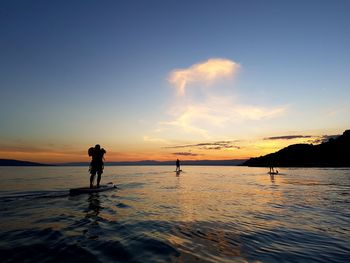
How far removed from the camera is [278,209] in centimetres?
1606

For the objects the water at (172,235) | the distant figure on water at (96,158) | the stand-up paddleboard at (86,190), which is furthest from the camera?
the distant figure on water at (96,158)

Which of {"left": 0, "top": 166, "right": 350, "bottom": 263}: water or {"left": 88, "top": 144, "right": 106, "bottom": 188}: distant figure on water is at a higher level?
{"left": 88, "top": 144, "right": 106, "bottom": 188}: distant figure on water

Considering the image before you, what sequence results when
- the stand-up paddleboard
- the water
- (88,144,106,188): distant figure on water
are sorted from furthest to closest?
(88,144,106,188): distant figure on water, the stand-up paddleboard, the water

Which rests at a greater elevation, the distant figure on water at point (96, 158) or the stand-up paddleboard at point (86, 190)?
the distant figure on water at point (96, 158)

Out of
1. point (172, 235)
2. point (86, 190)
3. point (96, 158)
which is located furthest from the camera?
point (96, 158)

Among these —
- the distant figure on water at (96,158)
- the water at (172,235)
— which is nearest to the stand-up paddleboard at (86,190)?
the distant figure on water at (96,158)

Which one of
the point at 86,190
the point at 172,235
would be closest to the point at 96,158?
the point at 86,190

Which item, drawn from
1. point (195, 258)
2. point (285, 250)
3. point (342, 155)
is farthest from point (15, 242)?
point (342, 155)

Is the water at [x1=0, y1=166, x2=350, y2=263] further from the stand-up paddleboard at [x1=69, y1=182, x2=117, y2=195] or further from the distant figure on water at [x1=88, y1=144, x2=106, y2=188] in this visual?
the distant figure on water at [x1=88, y1=144, x2=106, y2=188]

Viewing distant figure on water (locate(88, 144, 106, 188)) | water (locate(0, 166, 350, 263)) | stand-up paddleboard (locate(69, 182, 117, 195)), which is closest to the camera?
water (locate(0, 166, 350, 263))

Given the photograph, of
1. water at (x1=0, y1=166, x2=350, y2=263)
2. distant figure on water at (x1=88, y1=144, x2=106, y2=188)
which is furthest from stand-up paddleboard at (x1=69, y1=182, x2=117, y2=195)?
water at (x1=0, y1=166, x2=350, y2=263)

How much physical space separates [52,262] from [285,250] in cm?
685

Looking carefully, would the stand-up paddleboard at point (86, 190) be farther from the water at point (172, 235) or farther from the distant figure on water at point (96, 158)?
the water at point (172, 235)

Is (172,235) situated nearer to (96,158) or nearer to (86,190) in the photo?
(86,190)
